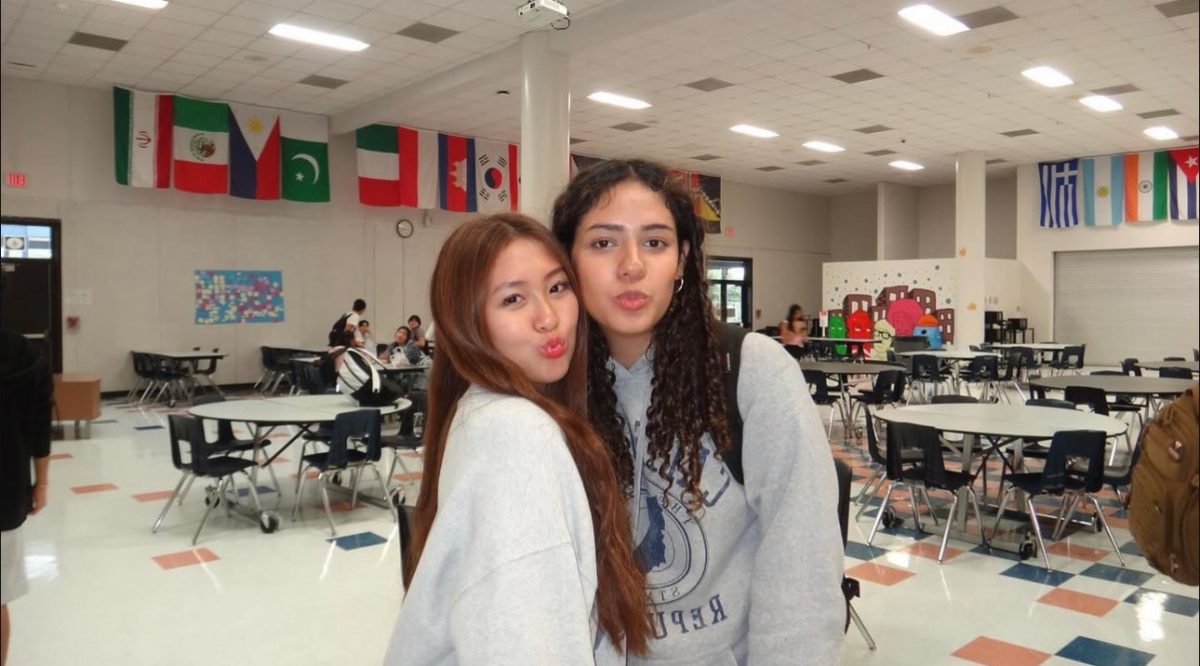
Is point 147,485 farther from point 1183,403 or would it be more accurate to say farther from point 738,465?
point 1183,403

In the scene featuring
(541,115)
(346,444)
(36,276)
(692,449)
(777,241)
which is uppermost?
(541,115)

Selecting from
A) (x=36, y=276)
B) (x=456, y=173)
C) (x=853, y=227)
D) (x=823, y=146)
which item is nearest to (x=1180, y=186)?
(x=823, y=146)

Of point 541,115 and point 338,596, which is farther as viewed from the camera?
point 541,115

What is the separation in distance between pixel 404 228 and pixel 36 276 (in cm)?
544

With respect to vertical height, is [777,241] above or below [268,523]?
above

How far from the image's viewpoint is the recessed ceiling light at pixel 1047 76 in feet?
35.1

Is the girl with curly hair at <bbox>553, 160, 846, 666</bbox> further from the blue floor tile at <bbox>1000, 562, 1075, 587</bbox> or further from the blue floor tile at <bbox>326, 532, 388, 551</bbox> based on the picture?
the blue floor tile at <bbox>326, 532, 388, 551</bbox>

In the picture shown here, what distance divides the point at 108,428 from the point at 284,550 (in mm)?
5667

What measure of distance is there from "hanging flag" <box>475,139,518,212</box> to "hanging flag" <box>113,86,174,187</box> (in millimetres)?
4869

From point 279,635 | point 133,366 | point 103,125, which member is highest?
point 103,125

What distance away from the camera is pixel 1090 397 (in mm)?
6668

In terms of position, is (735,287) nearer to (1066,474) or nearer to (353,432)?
(1066,474)

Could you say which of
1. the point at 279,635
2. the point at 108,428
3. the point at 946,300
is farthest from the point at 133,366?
the point at 946,300

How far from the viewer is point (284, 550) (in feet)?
16.0
